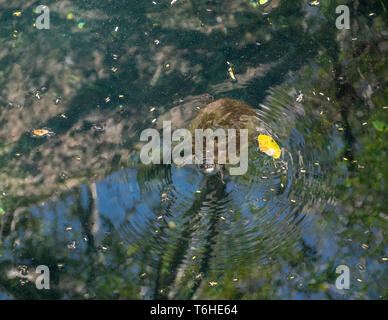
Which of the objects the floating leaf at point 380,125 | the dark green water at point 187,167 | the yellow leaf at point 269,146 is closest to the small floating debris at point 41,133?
the dark green water at point 187,167

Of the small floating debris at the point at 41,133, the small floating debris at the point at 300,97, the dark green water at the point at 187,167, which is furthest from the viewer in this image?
the small floating debris at the point at 41,133

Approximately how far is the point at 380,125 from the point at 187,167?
157cm

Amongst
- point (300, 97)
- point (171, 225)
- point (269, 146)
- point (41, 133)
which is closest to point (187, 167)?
point (171, 225)

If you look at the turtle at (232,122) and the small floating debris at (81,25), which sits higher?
the small floating debris at (81,25)

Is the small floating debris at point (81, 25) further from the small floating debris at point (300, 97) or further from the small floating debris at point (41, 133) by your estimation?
the small floating debris at point (300, 97)

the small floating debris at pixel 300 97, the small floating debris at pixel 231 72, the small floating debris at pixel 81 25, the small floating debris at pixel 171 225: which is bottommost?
the small floating debris at pixel 171 225

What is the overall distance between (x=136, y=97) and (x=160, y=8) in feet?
3.23

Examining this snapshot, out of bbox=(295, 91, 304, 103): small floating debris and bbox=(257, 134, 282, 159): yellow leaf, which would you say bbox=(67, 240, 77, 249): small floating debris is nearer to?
bbox=(257, 134, 282, 159): yellow leaf

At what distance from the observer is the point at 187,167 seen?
3.08m

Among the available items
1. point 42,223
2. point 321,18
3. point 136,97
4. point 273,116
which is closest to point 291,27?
point 321,18

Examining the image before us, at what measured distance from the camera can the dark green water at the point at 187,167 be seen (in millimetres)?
2846

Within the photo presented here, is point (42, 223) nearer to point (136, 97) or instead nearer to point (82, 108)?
point (82, 108)

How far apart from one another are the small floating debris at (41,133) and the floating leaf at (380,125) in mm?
2636

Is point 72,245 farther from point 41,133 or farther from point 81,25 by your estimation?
point 81,25
